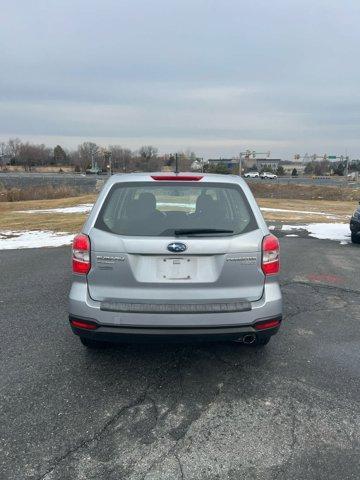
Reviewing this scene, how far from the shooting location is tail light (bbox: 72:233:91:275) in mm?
3174

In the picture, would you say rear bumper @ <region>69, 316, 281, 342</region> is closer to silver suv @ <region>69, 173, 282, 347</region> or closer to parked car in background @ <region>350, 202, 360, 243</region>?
silver suv @ <region>69, 173, 282, 347</region>

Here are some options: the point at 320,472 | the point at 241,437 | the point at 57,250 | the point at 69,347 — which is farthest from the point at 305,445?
the point at 57,250

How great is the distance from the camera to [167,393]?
3189mm

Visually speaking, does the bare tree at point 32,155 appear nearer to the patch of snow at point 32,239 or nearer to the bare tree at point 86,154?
the bare tree at point 86,154

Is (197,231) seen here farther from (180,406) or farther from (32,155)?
(32,155)

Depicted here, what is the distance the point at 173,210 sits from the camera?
3.49 m

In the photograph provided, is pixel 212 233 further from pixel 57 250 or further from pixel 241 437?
pixel 57 250

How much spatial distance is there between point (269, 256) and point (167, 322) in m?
0.97

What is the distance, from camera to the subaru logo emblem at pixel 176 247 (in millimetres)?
3064

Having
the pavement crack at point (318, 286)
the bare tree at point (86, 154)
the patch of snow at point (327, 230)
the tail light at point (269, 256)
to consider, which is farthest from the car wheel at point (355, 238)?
the bare tree at point (86, 154)

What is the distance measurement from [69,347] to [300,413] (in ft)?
7.32

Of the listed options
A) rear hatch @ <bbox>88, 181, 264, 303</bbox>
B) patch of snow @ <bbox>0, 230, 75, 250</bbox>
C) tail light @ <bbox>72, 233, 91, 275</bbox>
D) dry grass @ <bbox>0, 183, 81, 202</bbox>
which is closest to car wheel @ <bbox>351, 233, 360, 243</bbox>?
patch of snow @ <bbox>0, 230, 75, 250</bbox>

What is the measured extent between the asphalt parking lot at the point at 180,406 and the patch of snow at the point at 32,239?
5.42 meters

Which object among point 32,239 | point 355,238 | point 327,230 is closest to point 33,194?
point 32,239
